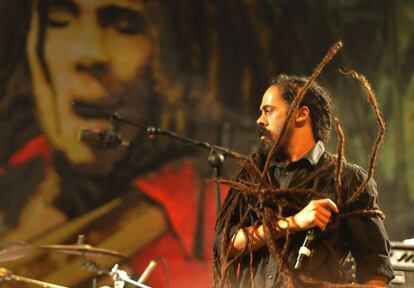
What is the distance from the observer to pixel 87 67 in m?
3.62

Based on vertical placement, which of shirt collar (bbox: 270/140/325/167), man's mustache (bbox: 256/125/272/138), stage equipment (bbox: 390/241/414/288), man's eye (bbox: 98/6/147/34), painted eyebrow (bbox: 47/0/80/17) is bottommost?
stage equipment (bbox: 390/241/414/288)

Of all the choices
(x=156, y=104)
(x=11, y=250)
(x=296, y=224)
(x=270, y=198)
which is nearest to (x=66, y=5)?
(x=156, y=104)

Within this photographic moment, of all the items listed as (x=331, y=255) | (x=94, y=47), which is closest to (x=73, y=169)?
(x=94, y=47)

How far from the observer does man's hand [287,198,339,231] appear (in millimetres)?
1310

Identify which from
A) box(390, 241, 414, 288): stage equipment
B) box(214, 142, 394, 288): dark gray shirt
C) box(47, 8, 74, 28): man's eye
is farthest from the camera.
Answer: box(47, 8, 74, 28): man's eye

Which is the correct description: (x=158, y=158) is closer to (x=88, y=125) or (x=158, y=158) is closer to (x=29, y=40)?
(x=88, y=125)

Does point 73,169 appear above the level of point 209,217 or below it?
above

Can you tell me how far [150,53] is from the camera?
3.71 m

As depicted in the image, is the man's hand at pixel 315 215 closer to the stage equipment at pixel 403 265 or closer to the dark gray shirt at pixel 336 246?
the dark gray shirt at pixel 336 246

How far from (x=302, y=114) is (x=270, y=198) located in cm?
29

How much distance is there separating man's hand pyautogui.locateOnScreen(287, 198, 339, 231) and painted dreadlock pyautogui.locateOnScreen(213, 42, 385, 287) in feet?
0.16

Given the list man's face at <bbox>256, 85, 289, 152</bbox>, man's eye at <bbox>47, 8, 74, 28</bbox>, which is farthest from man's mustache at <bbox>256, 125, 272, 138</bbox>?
man's eye at <bbox>47, 8, 74, 28</bbox>

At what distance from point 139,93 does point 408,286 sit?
2227 millimetres

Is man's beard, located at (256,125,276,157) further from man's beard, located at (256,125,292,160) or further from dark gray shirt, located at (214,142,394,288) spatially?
dark gray shirt, located at (214,142,394,288)
